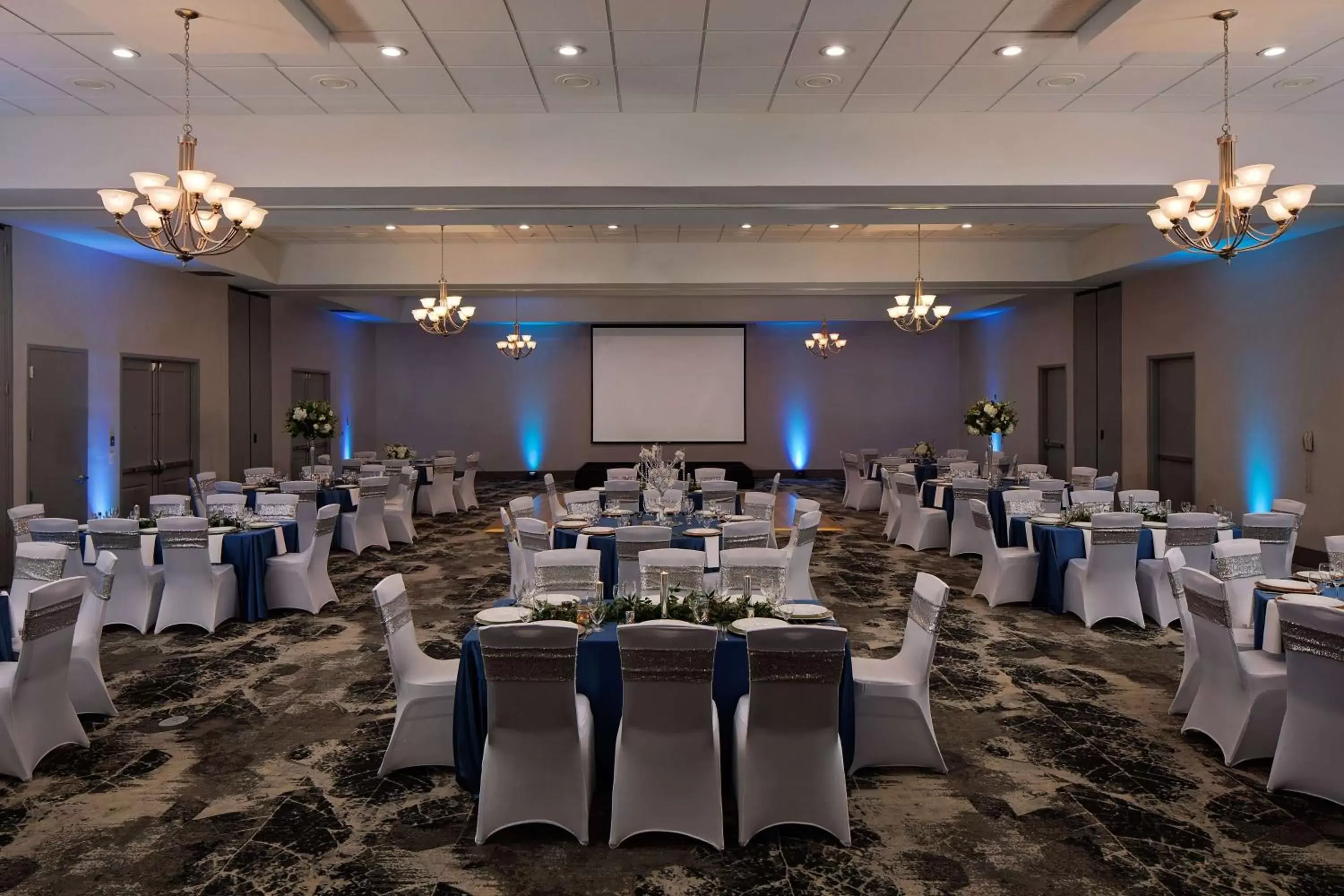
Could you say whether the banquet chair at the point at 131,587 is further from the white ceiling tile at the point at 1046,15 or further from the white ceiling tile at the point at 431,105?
the white ceiling tile at the point at 1046,15

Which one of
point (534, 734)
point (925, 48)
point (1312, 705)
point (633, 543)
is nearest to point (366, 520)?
point (633, 543)

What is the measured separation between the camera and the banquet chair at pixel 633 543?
6117 millimetres

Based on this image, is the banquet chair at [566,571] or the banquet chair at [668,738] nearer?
the banquet chair at [668,738]

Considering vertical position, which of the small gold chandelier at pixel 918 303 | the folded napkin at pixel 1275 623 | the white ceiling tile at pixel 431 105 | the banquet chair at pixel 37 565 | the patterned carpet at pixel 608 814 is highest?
the white ceiling tile at pixel 431 105


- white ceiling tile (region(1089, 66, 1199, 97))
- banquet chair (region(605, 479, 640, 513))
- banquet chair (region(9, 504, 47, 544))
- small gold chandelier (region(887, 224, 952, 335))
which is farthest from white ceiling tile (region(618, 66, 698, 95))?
banquet chair (region(9, 504, 47, 544))

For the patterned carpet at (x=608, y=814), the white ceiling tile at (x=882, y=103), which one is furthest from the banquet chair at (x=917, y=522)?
the white ceiling tile at (x=882, y=103)

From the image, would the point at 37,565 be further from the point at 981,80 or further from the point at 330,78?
the point at 981,80

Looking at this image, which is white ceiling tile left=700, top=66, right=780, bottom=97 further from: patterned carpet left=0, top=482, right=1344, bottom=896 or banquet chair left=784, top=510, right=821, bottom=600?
patterned carpet left=0, top=482, right=1344, bottom=896

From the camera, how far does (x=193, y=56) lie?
216 inches

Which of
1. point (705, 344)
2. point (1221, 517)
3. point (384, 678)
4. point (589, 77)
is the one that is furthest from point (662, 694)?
point (705, 344)

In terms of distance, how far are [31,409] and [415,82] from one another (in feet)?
19.3

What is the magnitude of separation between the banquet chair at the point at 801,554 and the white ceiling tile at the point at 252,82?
190 inches

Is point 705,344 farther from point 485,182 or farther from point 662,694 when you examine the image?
point 662,694

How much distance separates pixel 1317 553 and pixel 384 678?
9.19 m
